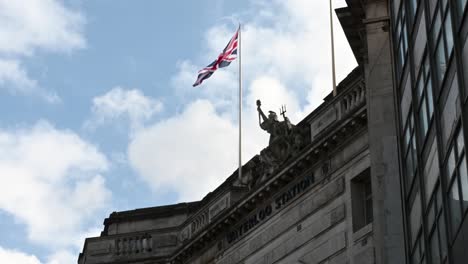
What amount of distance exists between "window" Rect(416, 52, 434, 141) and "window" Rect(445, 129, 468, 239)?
267 centimetres

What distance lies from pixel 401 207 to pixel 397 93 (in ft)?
11.1

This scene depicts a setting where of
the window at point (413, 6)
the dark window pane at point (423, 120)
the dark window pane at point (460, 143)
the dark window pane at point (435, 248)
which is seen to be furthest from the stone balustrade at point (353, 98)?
the dark window pane at point (460, 143)

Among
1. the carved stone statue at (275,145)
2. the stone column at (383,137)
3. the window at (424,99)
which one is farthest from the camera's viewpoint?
the carved stone statue at (275,145)

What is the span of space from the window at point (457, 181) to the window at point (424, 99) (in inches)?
105

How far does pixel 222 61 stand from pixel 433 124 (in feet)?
87.4

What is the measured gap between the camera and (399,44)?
33406 mm

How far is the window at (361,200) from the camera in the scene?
3716 cm

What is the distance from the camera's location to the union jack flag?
53.2 m

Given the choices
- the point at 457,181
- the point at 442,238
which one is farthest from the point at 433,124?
the point at 457,181

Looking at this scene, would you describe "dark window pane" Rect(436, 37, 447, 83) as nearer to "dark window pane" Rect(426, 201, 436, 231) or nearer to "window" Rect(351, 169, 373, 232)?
"dark window pane" Rect(426, 201, 436, 231)

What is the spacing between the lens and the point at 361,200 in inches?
1484

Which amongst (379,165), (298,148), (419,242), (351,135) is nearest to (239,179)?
(298,148)

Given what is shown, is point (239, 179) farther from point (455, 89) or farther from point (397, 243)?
point (455, 89)

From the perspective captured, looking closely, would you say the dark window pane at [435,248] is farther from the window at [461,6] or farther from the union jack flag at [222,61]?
the union jack flag at [222,61]
